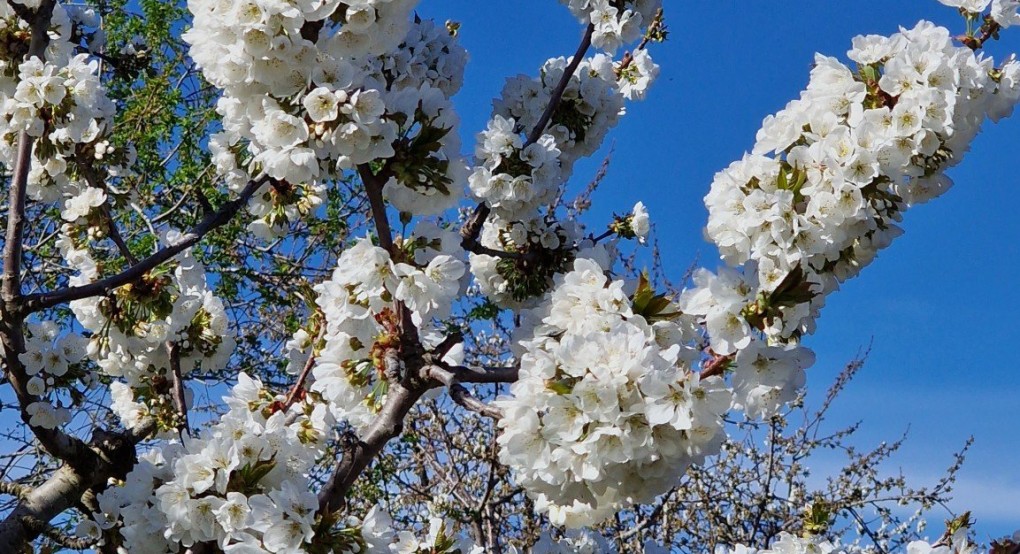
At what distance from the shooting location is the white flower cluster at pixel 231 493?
2.10m

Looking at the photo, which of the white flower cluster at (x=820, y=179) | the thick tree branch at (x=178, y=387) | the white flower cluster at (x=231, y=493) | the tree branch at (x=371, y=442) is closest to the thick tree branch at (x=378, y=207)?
Result: the tree branch at (x=371, y=442)

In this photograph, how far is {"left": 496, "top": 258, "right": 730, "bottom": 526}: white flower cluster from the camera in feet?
5.68

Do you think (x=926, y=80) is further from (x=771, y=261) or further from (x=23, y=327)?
(x=23, y=327)

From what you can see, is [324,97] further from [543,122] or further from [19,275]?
[19,275]

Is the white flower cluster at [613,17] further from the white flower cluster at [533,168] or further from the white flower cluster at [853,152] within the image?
the white flower cluster at [853,152]

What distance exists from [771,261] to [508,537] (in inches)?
196

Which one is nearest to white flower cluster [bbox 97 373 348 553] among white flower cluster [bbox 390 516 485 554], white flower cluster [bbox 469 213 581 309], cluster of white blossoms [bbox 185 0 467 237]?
white flower cluster [bbox 390 516 485 554]

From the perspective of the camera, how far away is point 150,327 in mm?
3035

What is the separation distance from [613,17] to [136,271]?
184 centimetres

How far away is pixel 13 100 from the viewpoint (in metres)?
2.80

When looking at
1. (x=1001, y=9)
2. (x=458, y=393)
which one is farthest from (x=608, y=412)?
(x=1001, y=9)

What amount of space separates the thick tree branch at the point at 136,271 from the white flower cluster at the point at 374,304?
810mm

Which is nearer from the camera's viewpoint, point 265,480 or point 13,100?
point 265,480

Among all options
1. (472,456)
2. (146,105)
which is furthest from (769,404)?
(146,105)
